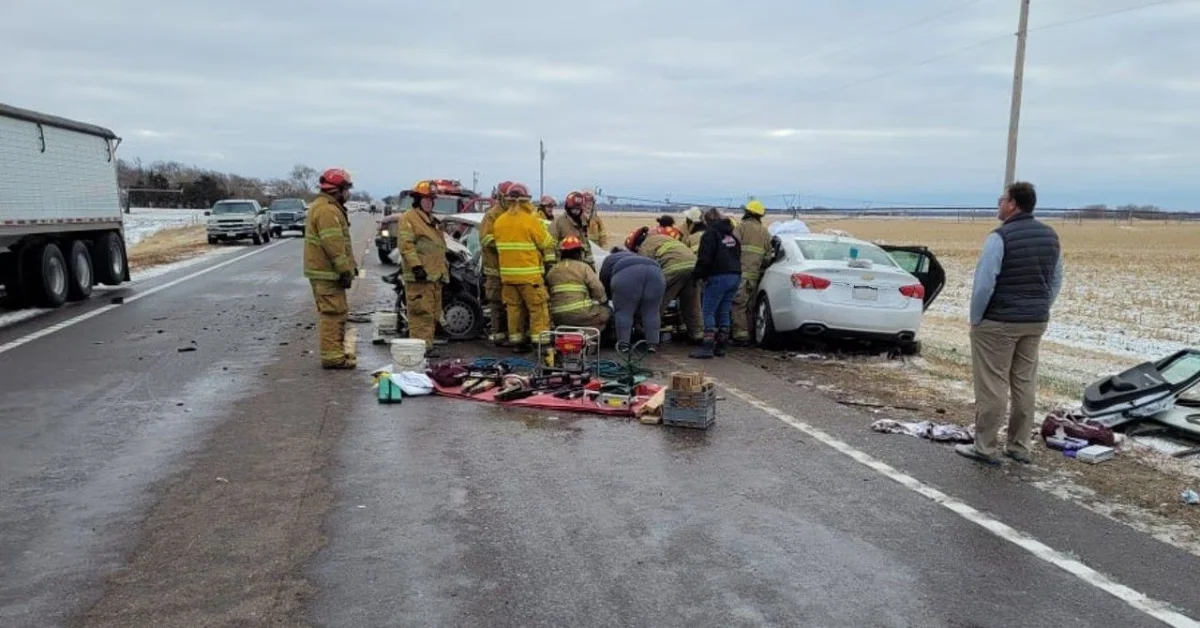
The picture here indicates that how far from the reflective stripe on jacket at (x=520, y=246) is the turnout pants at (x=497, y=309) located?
19.9 inches

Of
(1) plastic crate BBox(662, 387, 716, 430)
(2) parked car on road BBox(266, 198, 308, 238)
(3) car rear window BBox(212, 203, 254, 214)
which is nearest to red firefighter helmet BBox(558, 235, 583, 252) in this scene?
(1) plastic crate BBox(662, 387, 716, 430)

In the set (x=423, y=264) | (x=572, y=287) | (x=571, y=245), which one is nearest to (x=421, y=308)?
(x=423, y=264)

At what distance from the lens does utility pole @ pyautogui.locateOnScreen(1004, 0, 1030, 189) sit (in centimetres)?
1730

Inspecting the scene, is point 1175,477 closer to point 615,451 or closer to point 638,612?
point 615,451

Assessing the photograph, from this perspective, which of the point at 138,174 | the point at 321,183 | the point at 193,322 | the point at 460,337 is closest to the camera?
the point at 321,183

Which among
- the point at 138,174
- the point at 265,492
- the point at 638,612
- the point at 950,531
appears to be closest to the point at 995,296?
the point at 950,531

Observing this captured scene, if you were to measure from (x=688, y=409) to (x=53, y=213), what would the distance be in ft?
41.8

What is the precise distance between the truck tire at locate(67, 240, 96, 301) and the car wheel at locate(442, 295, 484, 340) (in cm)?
824

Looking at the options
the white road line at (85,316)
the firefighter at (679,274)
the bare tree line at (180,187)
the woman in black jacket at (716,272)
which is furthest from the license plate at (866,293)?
the bare tree line at (180,187)

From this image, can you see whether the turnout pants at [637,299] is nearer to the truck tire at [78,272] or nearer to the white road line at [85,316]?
the white road line at [85,316]

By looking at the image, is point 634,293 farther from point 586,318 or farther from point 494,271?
point 494,271

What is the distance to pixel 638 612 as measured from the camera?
3.84 m

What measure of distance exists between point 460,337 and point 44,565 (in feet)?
24.1

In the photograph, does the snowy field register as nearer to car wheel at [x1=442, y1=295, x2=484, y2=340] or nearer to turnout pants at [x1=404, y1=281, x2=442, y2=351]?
car wheel at [x1=442, y1=295, x2=484, y2=340]
